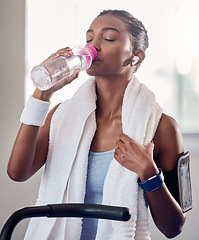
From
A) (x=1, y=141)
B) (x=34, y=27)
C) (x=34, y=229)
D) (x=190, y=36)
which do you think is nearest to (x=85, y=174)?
(x=34, y=229)

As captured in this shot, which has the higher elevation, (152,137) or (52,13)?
(52,13)

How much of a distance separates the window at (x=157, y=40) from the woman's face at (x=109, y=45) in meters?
0.81

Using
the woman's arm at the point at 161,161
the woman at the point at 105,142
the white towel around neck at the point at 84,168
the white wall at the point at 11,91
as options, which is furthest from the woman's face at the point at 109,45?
the white wall at the point at 11,91

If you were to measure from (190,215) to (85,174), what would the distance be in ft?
3.49

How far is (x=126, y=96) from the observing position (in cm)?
131

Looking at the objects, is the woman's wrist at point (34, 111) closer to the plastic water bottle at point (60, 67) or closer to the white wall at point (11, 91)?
the plastic water bottle at point (60, 67)

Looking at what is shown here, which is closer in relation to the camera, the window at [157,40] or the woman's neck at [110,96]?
the woman's neck at [110,96]

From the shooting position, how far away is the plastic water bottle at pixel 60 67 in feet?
3.47

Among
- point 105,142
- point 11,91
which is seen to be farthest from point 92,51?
point 11,91

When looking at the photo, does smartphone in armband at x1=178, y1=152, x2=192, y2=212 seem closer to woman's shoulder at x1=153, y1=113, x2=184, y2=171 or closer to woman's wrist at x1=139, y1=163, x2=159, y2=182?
woman's shoulder at x1=153, y1=113, x2=184, y2=171

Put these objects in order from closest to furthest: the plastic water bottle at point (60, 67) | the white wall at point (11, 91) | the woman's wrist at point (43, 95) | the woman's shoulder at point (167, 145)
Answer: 1. the plastic water bottle at point (60, 67)
2. the woman's wrist at point (43, 95)
3. the woman's shoulder at point (167, 145)
4. the white wall at point (11, 91)

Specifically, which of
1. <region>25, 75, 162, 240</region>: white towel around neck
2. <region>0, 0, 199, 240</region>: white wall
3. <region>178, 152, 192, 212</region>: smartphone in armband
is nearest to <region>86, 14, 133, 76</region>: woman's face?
<region>25, 75, 162, 240</region>: white towel around neck

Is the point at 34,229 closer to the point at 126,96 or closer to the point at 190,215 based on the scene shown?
the point at 126,96

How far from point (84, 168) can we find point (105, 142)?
12 centimetres
